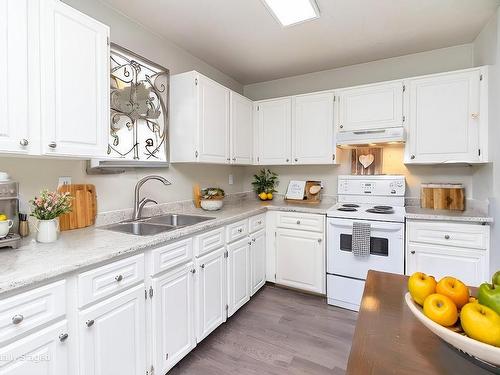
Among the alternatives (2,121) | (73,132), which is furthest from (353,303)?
(2,121)

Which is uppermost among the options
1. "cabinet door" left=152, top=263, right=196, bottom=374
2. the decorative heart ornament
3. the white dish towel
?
the decorative heart ornament

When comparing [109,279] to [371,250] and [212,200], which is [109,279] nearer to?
[212,200]

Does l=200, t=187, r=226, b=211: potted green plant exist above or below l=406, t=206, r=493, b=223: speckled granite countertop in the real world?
above

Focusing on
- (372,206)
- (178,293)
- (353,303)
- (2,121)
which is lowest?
(353,303)

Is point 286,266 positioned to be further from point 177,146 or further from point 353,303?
point 177,146

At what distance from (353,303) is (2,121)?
112 inches

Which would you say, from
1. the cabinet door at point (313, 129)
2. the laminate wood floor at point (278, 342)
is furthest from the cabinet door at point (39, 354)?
the cabinet door at point (313, 129)

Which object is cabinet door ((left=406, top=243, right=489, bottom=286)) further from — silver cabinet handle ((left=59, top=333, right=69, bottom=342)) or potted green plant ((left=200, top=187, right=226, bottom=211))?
silver cabinet handle ((left=59, top=333, right=69, bottom=342))

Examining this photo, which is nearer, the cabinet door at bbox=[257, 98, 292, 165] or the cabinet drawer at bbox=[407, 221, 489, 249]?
the cabinet drawer at bbox=[407, 221, 489, 249]

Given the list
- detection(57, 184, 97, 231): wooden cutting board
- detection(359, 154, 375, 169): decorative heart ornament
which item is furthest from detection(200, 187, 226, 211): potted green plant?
detection(359, 154, 375, 169): decorative heart ornament

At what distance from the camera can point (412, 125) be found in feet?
8.38

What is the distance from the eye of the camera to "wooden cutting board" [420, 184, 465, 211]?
2.52 m

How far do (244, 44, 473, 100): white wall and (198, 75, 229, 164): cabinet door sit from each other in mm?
1088

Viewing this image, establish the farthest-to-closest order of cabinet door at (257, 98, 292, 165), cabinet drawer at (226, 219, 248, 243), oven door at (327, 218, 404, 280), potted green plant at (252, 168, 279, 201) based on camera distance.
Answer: potted green plant at (252, 168, 279, 201) < cabinet door at (257, 98, 292, 165) < oven door at (327, 218, 404, 280) < cabinet drawer at (226, 219, 248, 243)
